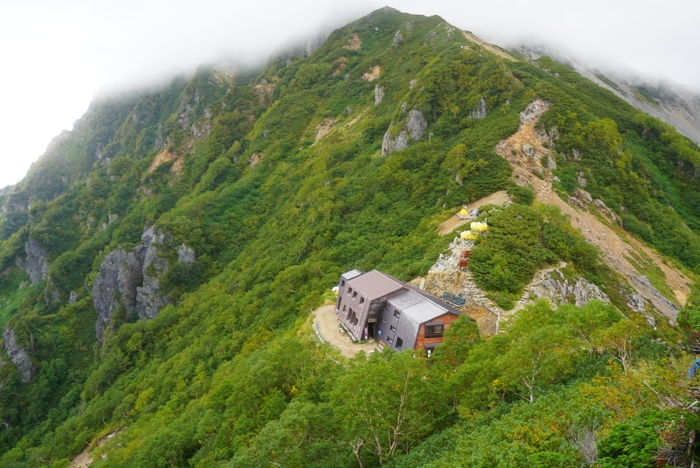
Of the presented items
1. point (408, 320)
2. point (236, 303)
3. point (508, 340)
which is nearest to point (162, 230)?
point (236, 303)

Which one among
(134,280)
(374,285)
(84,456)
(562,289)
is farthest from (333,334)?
(134,280)

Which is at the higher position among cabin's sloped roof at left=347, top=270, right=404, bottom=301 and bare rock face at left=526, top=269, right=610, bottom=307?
cabin's sloped roof at left=347, top=270, right=404, bottom=301

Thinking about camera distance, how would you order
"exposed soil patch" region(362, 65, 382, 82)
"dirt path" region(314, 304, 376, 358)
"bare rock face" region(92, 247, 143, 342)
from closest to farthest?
"dirt path" region(314, 304, 376, 358) → "bare rock face" region(92, 247, 143, 342) → "exposed soil patch" region(362, 65, 382, 82)

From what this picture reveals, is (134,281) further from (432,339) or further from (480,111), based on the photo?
(432,339)

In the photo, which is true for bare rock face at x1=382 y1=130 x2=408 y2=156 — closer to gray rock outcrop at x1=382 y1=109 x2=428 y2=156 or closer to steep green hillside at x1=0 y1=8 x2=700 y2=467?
gray rock outcrop at x1=382 y1=109 x2=428 y2=156

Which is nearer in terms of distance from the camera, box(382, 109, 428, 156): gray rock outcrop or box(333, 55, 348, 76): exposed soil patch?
box(382, 109, 428, 156): gray rock outcrop

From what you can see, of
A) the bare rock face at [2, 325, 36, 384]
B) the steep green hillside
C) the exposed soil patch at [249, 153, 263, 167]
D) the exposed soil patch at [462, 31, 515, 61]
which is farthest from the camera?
the exposed soil patch at [249, 153, 263, 167]

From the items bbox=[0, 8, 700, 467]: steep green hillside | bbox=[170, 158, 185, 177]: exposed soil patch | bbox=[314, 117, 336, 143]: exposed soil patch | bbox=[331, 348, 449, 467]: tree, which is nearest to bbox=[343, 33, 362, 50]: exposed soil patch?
bbox=[0, 8, 700, 467]: steep green hillside
